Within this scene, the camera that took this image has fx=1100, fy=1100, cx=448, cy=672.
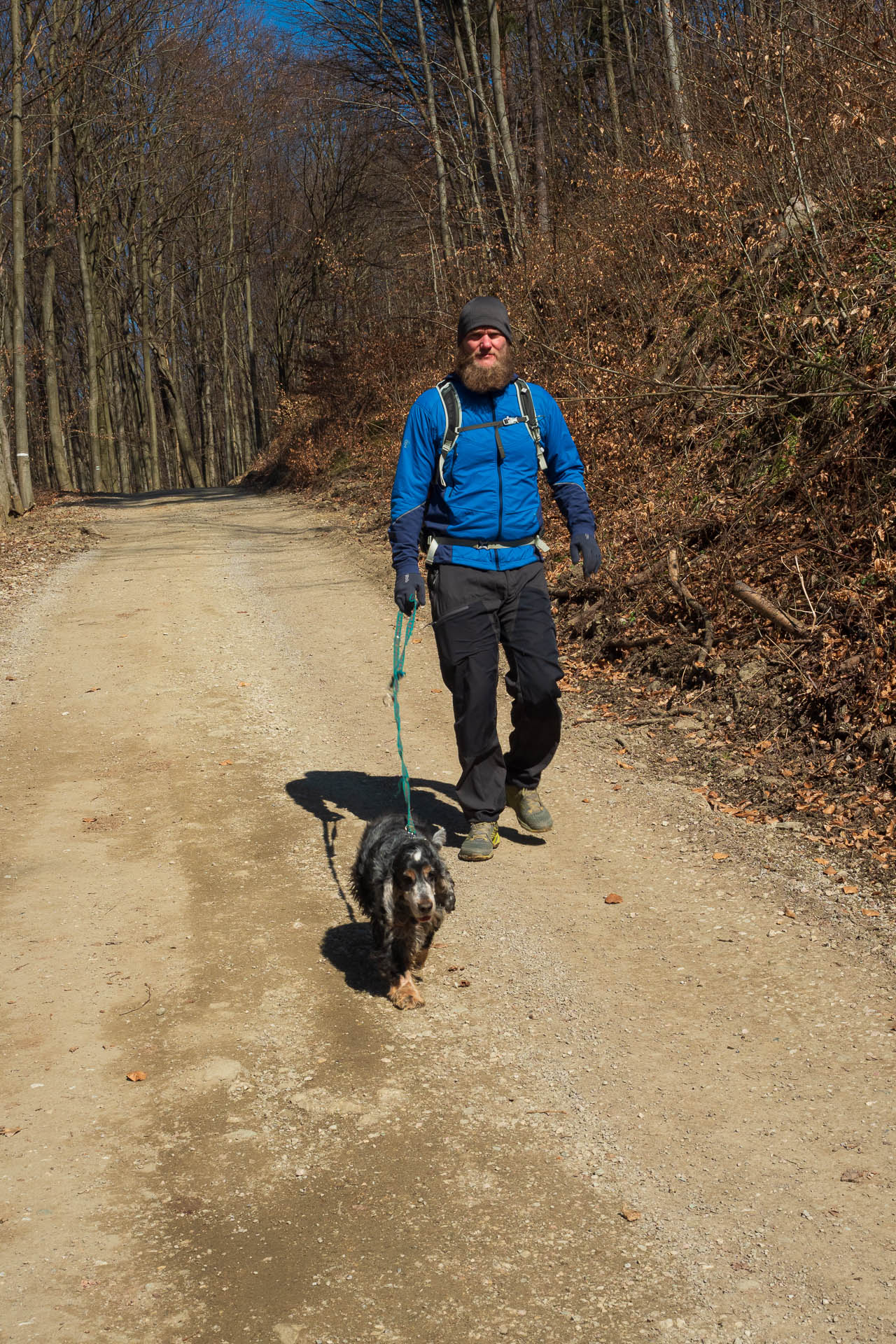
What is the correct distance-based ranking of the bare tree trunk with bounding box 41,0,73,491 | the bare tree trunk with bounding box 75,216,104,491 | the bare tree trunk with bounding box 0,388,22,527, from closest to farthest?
the bare tree trunk with bounding box 0,388,22,527
the bare tree trunk with bounding box 41,0,73,491
the bare tree trunk with bounding box 75,216,104,491

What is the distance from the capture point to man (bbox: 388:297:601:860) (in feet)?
18.9

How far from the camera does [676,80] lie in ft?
46.8

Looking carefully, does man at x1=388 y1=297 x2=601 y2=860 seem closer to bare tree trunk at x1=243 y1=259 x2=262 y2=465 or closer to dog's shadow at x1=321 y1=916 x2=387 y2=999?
dog's shadow at x1=321 y1=916 x2=387 y2=999

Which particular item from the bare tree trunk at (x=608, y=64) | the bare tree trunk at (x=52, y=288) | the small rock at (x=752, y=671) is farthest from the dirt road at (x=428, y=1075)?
the bare tree trunk at (x=52, y=288)

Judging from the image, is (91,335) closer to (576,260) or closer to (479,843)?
(576,260)

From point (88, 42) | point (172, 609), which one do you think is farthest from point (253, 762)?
point (88, 42)

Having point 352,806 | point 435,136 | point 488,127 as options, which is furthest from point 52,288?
point 352,806

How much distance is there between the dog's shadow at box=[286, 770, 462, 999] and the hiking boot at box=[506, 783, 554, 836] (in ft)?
1.28

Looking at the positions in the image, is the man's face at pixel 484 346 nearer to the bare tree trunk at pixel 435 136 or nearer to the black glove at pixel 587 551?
the black glove at pixel 587 551

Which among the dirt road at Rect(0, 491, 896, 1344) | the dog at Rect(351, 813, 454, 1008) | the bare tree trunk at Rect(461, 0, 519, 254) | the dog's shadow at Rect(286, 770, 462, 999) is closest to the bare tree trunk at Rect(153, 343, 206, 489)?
the bare tree trunk at Rect(461, 0, 519, 254)

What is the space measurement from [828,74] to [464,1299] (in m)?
10.6

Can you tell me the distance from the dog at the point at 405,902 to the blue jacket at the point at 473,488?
1.58m

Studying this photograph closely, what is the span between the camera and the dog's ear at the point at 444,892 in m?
4.62

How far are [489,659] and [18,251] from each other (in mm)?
21361
